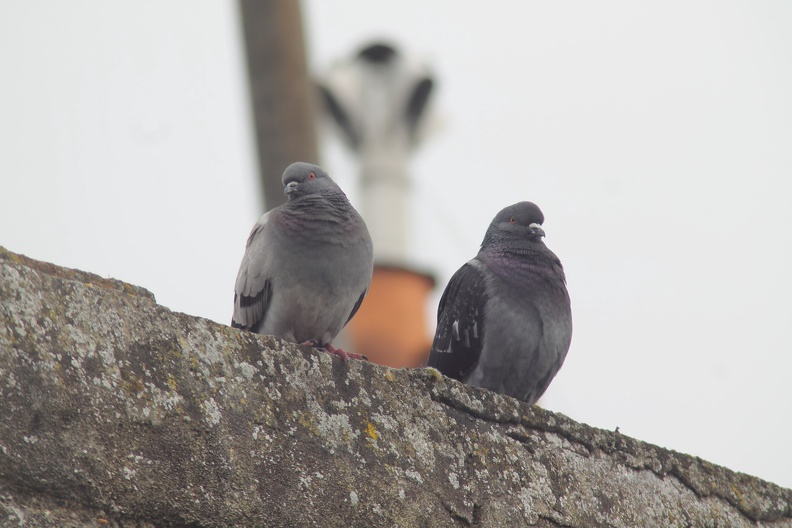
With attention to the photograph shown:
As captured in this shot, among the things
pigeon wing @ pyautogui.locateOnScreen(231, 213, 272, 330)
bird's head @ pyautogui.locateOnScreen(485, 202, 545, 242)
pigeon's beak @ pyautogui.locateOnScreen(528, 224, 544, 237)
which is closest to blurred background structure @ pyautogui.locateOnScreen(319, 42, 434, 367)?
bird's head @ pyautogui.locateOnScreen(485, 202, 545, 242)

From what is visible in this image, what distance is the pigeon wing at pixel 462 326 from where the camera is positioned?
19.0ft

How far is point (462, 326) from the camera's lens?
586cm

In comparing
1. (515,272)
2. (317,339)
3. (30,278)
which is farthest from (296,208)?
(30,278)

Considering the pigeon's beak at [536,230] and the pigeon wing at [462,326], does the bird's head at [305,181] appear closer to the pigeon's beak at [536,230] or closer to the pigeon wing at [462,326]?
the pigeon wing at [462,326]

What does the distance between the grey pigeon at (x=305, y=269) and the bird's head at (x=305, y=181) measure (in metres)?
0.07

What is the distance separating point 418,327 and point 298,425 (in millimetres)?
11804

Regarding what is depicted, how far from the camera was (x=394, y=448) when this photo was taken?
322 cm

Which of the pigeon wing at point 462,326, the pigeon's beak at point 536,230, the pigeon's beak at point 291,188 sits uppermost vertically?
the pigeon's beak at point 291,188

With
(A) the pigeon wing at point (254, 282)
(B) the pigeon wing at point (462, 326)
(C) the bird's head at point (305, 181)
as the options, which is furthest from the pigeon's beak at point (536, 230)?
(A) the pigeon wing at point (254, 282)

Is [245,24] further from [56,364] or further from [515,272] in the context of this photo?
[56,364]

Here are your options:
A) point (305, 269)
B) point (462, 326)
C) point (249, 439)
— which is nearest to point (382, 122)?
point (462, 326)

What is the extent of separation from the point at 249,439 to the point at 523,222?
3.31 meters

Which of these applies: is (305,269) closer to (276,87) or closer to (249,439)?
(249,439)

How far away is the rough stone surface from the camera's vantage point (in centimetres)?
263
